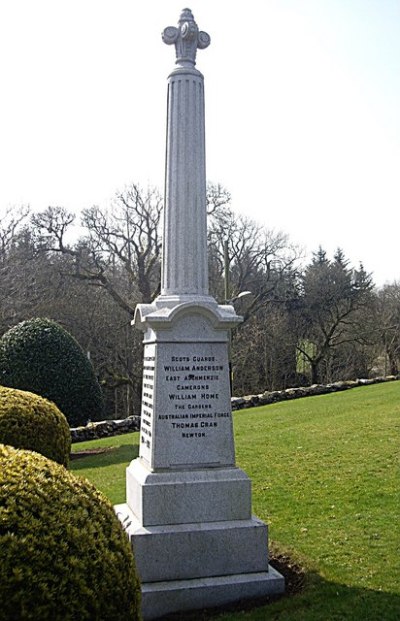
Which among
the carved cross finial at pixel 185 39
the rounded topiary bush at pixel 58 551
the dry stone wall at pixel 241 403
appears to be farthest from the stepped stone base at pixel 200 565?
the dry stone wall at pixel 241 403

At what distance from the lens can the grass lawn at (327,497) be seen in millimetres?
5504

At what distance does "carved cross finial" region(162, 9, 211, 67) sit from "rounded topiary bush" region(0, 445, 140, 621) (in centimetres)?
484

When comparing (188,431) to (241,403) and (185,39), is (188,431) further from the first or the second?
(241,403)

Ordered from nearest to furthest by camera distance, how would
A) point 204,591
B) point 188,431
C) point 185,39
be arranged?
1. point 204,591
2. point 188,431
3. point 185,39

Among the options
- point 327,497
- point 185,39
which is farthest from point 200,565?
point 185,39

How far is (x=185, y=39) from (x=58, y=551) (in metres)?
5.64

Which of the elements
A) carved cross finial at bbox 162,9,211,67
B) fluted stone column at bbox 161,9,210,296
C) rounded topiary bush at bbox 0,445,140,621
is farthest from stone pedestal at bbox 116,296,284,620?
carved cross finial at bbox 162,9,211,67

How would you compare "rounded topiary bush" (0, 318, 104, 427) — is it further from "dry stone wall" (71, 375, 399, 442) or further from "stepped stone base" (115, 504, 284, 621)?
"stepped stone base" (115, 504, 284, 621)

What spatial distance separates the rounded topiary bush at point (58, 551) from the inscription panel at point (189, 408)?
7.60ft

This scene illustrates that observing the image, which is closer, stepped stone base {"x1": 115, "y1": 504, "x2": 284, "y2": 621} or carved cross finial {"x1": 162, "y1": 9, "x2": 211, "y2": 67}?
stepped stone base {"x1": 115, "y1": 504, "x2": 284, "y2": 621}

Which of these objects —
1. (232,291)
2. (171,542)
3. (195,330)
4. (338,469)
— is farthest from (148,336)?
(232,291)

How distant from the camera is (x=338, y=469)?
10414 millimetres

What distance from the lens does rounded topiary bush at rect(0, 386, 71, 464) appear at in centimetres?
978

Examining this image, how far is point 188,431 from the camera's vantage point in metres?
6.24
